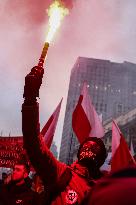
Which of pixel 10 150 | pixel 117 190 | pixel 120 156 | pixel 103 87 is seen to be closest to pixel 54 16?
pixel 117 190

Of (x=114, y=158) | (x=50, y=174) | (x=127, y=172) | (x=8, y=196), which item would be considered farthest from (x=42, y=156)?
(x=114, y=158)

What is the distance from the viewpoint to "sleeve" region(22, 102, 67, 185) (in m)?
2.88

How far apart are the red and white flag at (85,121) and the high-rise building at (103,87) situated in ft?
366

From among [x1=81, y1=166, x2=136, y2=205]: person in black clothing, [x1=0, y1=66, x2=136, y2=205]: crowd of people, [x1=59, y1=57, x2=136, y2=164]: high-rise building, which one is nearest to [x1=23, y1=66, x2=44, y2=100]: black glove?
[x1=0, y1=66, x2=136, y2=205]: crowd of people

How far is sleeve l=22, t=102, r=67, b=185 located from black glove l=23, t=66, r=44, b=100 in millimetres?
85

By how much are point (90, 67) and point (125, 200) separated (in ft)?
468

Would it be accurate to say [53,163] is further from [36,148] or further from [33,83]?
[33,83]

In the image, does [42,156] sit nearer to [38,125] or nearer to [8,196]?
[38,125]

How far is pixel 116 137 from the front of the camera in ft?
31.5

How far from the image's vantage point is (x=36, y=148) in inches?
113

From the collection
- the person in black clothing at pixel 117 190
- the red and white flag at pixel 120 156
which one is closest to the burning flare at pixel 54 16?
Result: the person in black clothing at pixel 117 190

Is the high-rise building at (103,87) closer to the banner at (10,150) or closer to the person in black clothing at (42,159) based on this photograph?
the banner at (10,150)

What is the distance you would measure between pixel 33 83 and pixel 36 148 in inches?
21.2

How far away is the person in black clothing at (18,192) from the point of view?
5.21 meters
